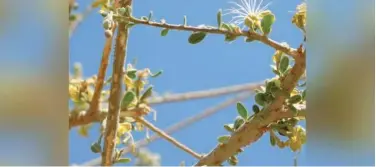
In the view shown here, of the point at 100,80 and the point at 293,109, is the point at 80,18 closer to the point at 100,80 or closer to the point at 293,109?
the point at 100,80

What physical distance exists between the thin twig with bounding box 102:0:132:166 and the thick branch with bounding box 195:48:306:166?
3.7 inches

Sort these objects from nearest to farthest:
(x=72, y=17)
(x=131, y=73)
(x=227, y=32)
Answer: (x=227, y=32) → (x=131, y=73) → (x=72, y=17)

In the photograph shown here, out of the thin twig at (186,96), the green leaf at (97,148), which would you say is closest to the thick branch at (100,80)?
the thin twig at (186,96)

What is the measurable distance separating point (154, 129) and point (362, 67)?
0.28m

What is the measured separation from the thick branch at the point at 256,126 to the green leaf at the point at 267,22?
0.04 meters

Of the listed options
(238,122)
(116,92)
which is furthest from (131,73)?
(238,122)

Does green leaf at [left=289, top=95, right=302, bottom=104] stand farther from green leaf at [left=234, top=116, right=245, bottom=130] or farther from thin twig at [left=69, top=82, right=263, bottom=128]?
thin twig at [left=69, top=82, right=263, bottom=128]

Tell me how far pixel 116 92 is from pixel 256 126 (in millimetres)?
170

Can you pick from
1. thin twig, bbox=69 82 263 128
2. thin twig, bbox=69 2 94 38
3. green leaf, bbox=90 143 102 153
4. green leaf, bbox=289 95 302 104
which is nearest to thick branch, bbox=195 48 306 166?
green leaf, bbox=289 95 302 104

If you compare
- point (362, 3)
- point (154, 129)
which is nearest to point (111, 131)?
point (154, 129)

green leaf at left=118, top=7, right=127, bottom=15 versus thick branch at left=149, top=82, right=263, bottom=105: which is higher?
green leaf at left=118, top=7, right=127, bottom=15

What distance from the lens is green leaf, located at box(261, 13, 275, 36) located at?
583 mm

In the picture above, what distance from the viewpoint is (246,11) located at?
0.64 metres

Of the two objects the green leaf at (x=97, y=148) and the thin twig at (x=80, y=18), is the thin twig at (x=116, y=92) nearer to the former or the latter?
the green leaf at (x=97, y=148)
